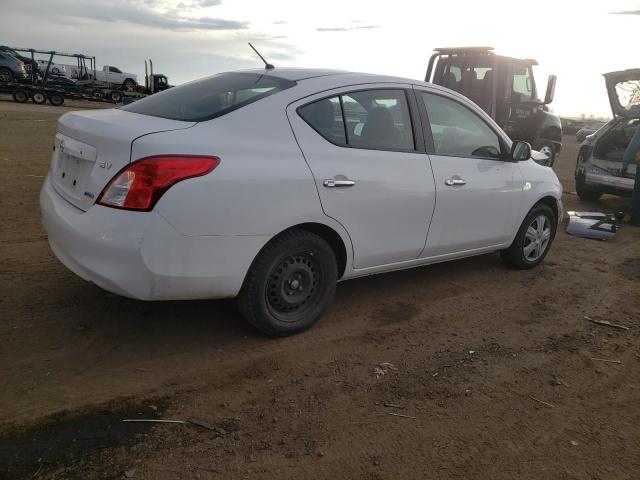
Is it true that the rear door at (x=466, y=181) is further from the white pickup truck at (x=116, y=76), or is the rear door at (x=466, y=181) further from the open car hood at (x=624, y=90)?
the white pickup truck at (x=116, y=76)

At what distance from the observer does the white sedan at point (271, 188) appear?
2980mm

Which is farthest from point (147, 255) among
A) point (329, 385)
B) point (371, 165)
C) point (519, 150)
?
point (519, 150)

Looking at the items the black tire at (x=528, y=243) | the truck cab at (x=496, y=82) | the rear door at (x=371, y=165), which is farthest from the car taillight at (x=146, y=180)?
the truck cab at (x=496, y=82)

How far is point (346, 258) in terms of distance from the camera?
3840mm

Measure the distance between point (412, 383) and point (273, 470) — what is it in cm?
111

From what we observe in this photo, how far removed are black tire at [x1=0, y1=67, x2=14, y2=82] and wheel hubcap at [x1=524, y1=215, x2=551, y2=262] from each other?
26.5 metres

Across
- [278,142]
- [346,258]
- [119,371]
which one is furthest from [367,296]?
[119,371]

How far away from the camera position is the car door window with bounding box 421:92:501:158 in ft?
14.3

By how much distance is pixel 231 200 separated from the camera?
311cm

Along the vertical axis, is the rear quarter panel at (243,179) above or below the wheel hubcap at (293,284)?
above

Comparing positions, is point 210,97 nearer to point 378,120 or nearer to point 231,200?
point 231,200

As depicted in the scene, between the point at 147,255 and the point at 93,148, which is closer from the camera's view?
the point at 147,255

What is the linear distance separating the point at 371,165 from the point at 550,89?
10107 millimetres

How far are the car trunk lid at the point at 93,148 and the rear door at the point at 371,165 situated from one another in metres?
0.85
